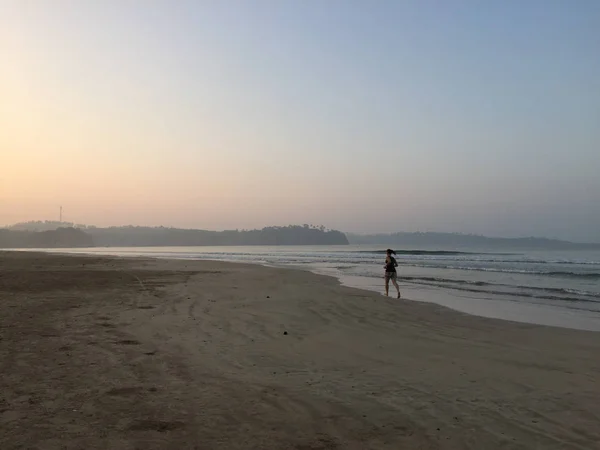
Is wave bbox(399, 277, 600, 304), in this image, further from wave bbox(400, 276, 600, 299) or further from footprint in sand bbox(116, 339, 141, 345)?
footprint in sand bbox(116, 339, 141, 345)

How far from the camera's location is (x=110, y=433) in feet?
13.9


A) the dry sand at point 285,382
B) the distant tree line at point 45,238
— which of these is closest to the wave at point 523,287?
the dry sand at point 285,382

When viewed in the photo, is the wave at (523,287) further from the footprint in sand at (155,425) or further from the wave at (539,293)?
the footprint in sand at (155,425)

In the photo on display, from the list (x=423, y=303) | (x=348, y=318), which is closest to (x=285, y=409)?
(x=348, y=318)

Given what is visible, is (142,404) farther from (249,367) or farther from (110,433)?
(249,367)

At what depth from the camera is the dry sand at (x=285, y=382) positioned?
4375mm

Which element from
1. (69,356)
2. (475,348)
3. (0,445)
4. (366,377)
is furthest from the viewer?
(475,348)

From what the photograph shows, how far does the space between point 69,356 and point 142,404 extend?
260 cm

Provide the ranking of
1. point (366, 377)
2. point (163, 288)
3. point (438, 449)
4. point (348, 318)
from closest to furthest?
point (438, 449) < point (366, 377) < point (348, 318) < point (163, 288)

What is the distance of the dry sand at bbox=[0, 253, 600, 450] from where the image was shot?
4.38 m

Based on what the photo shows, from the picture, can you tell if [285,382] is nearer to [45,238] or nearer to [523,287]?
[523,287]

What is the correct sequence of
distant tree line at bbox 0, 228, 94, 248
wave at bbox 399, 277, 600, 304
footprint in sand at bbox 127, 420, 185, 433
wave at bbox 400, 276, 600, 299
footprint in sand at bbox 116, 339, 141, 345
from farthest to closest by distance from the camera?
distant tree line at bbox 0, 228, 94, 248
wave at bbox 400, 276, 600, 299
wave at bbox 399, 277, 600, 304
footprint in sand at bbox 116, 339, 141, 345
footprint in sand at bbox 127, 420, 185, 433

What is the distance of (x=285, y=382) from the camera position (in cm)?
A: 611

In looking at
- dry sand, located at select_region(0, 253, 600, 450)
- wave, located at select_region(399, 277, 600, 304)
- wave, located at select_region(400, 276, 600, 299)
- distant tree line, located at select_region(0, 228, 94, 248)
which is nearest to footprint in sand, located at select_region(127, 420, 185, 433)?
dry sand, located at select_region(0, 253, 600, 450)
